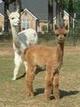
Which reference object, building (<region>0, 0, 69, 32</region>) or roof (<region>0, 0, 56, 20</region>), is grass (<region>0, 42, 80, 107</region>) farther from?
roof (<region>0, 0, 56, 20</region>)

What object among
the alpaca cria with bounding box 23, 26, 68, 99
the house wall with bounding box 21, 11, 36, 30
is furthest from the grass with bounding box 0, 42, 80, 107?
the house wall with bounding box 21, 11, 36, 30

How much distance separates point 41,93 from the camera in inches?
405

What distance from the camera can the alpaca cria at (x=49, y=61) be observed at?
9078 millimetres

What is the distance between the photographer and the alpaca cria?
908 cm

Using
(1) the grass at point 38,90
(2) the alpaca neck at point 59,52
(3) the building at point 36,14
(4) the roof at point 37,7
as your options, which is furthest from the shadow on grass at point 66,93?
(4) the roof at point 37,7

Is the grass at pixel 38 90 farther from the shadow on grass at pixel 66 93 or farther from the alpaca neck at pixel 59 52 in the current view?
the alpaca neck at pixel 59 52

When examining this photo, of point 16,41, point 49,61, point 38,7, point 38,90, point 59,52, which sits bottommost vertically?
point 38,7

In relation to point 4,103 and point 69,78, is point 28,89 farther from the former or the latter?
point 69,78

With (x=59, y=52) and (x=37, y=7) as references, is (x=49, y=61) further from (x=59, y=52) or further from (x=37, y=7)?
(x=37, y=7)

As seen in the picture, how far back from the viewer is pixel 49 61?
9.22 meters

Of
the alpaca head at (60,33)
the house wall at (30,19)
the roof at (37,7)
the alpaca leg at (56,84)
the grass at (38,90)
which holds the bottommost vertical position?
the house wall at (30,19)

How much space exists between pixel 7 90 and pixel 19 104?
5.31 ft

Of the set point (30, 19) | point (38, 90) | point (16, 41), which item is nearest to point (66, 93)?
point (38, 90)

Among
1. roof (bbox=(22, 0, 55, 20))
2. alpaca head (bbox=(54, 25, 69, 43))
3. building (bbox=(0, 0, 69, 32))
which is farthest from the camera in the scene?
roof (bbox=(22, 0, 55, 20))
